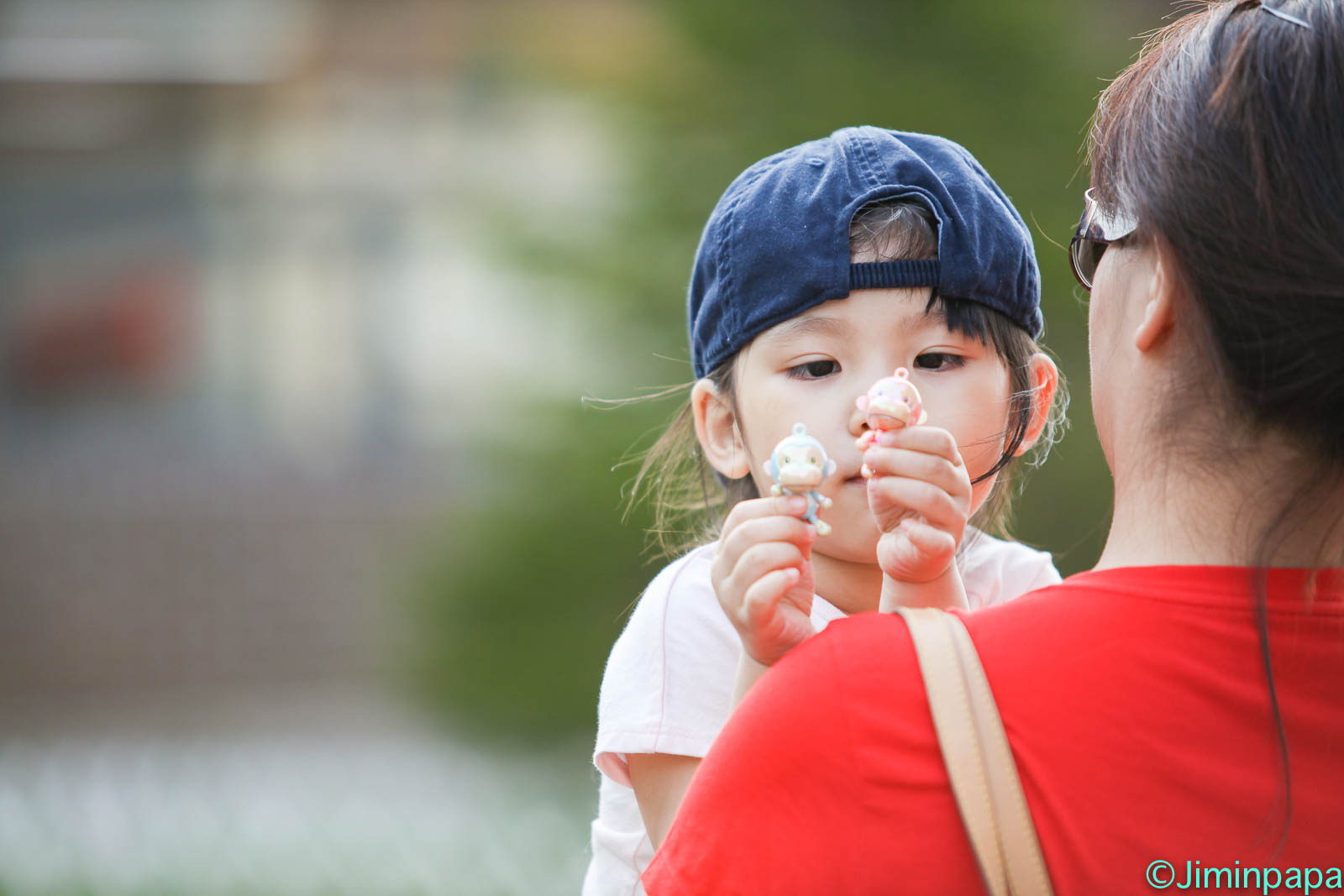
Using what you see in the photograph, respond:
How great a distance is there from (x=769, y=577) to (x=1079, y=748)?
34 cm

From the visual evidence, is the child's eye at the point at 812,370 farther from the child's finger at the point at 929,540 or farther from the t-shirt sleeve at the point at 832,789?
the t-shirt sleeve at the point at 832,789

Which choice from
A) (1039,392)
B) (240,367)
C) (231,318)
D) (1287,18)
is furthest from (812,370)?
(231,318)

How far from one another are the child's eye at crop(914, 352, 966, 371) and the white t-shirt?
326mm

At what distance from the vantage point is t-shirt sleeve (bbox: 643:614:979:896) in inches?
40.0

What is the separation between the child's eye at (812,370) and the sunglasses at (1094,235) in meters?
0.45

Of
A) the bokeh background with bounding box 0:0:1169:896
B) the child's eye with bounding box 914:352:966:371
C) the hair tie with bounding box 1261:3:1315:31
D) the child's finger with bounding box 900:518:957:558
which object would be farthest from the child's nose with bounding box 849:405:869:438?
the bokeh background with bounding box 0:0:1169:896

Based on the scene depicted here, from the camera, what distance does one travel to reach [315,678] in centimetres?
934

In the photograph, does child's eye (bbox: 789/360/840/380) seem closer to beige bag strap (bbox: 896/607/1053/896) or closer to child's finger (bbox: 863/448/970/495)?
child's finger (bbox: 863/448/970/495)

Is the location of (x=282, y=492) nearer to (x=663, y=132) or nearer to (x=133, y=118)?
(x=133, y=118)

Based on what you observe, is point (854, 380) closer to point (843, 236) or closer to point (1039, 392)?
point (843, 236)

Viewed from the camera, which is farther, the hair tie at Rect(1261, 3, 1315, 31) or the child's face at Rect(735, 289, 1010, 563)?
the child's face at Rect(735, 289, 1010, 563)

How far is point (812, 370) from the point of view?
5.71 feet

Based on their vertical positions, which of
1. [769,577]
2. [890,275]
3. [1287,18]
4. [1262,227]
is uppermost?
[1287,18]

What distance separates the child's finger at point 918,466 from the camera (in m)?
1.28
